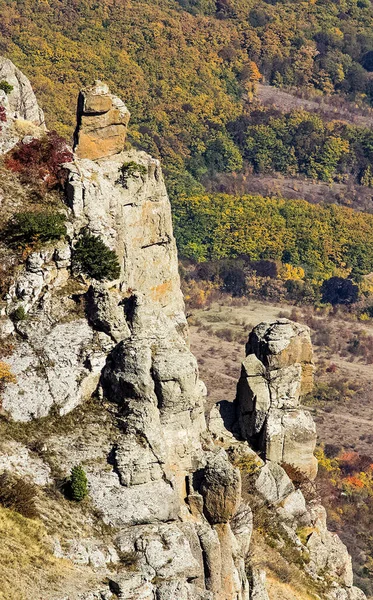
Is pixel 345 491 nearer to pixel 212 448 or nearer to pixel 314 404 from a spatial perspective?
pixel 314 404

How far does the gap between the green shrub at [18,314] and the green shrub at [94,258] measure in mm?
2878

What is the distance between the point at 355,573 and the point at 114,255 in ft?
144

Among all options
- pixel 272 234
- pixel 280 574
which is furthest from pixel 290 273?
pixel 280 574

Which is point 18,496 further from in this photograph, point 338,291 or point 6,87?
point 338,291

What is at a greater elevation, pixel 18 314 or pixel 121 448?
pixel 18 314

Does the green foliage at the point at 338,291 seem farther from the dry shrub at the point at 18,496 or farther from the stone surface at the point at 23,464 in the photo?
the dry shrub at the point at 18,496

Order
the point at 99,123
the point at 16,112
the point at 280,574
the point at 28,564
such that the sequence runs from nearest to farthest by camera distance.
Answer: the point at 28,564
the point at 280,574
the point at 99,123
the point at 16,112

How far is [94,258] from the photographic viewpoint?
4328 centimetres

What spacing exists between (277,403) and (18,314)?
14940 millimetres

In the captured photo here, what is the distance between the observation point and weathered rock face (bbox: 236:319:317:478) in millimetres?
51781

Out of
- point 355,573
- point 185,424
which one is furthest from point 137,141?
point 185,424

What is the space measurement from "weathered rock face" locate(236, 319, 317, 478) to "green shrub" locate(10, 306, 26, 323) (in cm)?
1403

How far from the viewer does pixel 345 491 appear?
96750mm

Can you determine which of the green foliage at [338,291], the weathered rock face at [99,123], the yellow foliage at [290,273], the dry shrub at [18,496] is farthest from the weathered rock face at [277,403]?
the yellow foliage at [290,273]
